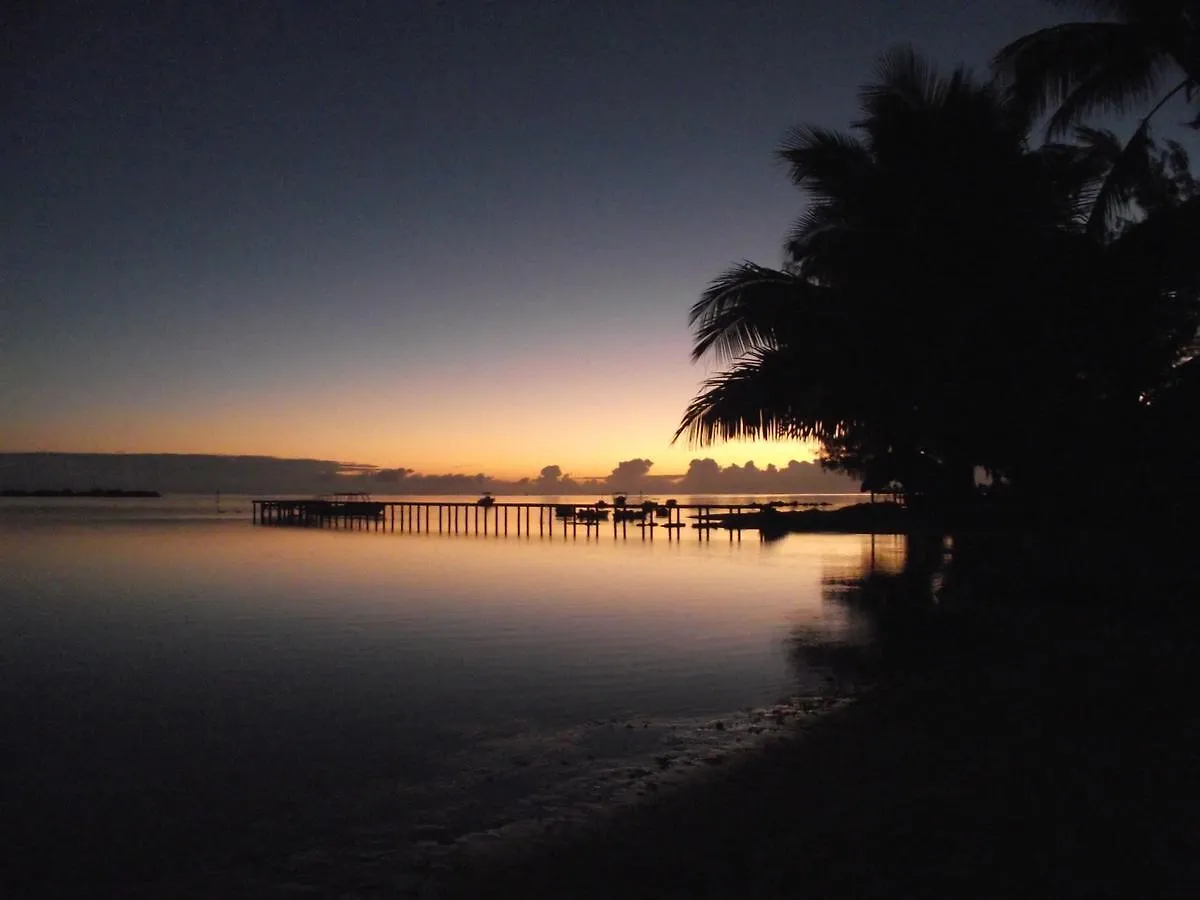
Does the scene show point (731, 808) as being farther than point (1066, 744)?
No

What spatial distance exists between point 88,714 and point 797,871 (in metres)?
8.15

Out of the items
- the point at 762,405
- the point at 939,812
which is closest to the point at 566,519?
the point at 762,405

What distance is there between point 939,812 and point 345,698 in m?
6.94

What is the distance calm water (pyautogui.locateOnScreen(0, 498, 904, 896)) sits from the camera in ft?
20.4

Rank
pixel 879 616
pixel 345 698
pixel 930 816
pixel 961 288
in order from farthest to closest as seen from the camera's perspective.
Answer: pixel 879 616, pixel 961 288, pixel 345 698, pixel 930 816

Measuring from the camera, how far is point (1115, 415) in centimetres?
1214

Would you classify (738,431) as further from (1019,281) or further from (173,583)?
(173,583)

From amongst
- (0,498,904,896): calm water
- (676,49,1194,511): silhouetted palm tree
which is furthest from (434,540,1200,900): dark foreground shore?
(676,49,1194,511): silhouetted palm tree

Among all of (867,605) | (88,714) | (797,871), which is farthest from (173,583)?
(797,871)

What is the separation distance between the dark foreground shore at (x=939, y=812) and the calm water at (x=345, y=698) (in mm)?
950

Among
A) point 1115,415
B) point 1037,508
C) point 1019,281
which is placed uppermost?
point 1019,281

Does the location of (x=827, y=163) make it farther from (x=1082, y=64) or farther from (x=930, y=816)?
(x=930, y=816)

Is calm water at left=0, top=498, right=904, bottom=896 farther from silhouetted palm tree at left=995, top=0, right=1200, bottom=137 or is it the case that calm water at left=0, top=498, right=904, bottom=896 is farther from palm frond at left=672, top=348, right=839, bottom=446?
silhouetted palm tree at left=995, top=0, right=1200, bottom=137

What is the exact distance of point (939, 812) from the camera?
212 inches
